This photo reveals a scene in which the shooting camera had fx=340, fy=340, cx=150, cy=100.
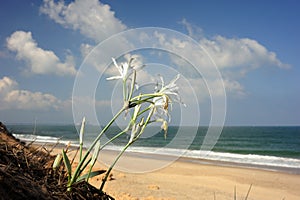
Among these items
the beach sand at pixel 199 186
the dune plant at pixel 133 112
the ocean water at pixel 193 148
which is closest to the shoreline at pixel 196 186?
the beach sand at pixel 199 186

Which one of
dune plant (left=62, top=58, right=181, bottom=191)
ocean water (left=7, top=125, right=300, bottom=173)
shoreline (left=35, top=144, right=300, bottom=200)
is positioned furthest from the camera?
shoreline (left=35, top=144, right=300, bottom=200)

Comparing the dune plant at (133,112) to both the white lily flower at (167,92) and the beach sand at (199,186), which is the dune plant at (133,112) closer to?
the white lily flower at (167,92)

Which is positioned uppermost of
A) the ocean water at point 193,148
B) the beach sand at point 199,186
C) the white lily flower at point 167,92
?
the white lily flower at point 167,92


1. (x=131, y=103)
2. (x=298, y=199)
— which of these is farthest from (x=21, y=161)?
(x=298, y=199)

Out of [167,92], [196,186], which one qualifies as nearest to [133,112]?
[167,92]

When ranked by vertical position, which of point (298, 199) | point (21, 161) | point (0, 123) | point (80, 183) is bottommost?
point (298, 199)

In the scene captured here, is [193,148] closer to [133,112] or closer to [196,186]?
[196,186]

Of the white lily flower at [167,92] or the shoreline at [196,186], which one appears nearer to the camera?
the white lily flower at [167,92]

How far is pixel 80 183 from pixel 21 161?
33 cm

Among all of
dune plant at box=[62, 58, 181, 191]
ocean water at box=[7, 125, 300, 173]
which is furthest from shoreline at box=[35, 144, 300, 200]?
dune plant at box=[62, 58, 181, 191]

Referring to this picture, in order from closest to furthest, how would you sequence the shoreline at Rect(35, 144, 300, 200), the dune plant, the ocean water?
the dune plant
the ocean water
the shoreline at Rect(35, 144, 300, 200)

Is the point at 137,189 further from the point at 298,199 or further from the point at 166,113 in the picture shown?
→ the point at 166,113

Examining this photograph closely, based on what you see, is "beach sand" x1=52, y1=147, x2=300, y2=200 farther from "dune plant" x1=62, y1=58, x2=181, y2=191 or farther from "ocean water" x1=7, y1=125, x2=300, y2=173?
"dune plant" x1=62, y1=58, x2=181, y2=191

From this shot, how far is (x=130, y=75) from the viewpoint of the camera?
6.52ft
